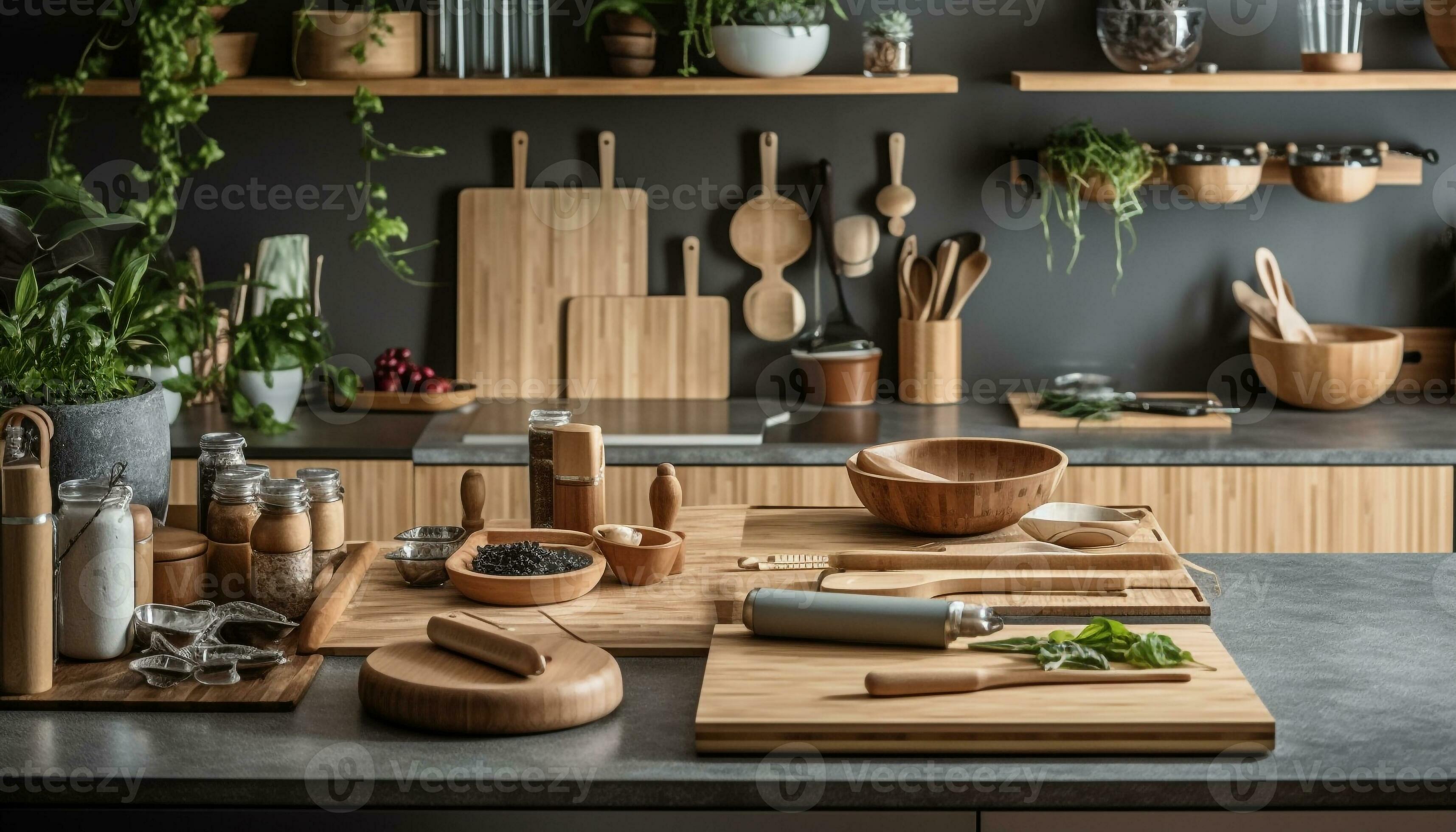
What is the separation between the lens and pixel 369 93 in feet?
10.9

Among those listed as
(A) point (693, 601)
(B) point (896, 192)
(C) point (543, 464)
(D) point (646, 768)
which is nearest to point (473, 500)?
(C) point (543, 464)

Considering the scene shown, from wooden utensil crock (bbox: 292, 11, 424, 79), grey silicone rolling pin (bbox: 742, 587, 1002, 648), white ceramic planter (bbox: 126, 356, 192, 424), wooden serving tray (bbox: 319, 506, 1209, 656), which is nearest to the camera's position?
grey silicone rolling pin (bbox: 742, 587, 1002, 648)

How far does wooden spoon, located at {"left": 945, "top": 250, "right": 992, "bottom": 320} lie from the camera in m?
3.60

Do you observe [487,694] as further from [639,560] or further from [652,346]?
[652,346]

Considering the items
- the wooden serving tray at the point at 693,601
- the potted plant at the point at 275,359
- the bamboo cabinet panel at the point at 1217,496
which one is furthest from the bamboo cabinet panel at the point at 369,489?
the wooden serving tray at the point at 693,601

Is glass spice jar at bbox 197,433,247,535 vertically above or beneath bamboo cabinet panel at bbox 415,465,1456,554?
above

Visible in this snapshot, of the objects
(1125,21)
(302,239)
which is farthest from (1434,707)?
(302,239)

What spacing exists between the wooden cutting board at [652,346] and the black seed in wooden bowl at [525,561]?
1.91 metres

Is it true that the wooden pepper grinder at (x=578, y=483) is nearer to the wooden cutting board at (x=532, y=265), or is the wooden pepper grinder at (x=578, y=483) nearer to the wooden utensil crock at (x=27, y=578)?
the wooden utensil crock at (x=27, y=578)

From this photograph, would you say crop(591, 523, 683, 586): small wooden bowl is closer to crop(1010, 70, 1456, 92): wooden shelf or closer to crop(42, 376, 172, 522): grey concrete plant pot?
crop(42, 376, 172, 522): grey concrete plant pot

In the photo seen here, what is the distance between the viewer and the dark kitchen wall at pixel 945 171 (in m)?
3.55

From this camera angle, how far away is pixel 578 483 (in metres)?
1.87

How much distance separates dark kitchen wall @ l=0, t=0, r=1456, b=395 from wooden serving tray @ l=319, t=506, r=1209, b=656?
181 centimetres

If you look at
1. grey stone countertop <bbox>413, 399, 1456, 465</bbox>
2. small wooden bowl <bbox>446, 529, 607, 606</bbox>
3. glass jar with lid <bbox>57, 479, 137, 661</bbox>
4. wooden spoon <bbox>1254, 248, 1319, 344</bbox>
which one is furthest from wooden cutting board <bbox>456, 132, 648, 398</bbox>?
glass jar with lid <bbox>57, 479, 137, 661</bbox>
